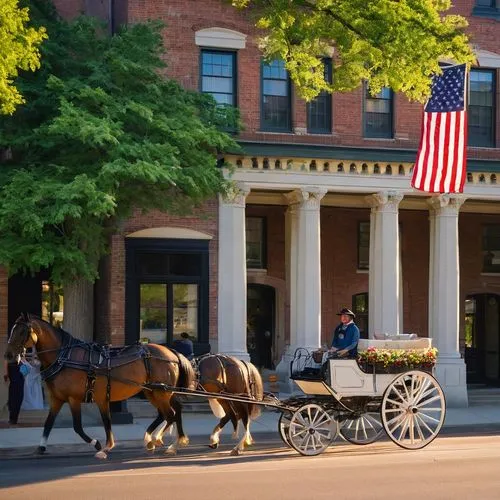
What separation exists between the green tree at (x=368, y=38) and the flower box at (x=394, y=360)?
446 centimetres

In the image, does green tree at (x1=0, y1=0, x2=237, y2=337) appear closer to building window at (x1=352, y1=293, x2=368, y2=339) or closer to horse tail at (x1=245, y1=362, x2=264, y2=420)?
horse tail at (x1=245, y1=362, x2=264, y2=420)

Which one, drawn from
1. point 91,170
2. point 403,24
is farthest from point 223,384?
point 403,24

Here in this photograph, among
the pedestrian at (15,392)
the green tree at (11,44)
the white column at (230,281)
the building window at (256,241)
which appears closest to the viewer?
the green tree at (11,44)

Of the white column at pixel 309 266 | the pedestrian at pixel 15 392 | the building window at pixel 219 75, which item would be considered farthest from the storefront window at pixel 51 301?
the building window at pixel 219 75

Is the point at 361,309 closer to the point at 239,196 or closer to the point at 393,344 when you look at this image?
the point at 239,196

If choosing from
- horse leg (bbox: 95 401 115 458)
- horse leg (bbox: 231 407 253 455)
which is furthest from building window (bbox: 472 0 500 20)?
horse leg (bbox: 95 401 115 458)

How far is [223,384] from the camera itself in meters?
15.2

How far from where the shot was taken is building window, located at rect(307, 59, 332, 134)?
24.1 m

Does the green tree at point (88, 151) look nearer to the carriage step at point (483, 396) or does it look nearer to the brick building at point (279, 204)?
the brick building at point (279, 204)

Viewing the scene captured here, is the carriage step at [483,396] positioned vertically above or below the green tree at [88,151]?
below

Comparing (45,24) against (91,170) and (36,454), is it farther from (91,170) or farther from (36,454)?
(36,454)

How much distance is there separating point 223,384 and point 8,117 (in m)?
7.38

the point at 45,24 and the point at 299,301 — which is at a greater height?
the point at 45,24

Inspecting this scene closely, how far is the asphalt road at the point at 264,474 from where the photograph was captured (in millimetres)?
11164
